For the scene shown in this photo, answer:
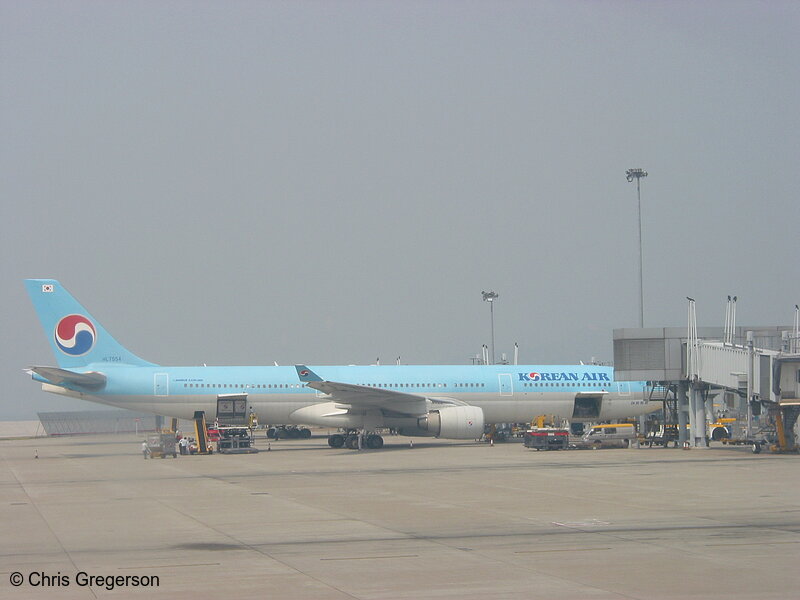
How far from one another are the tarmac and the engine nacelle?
11.0 meters

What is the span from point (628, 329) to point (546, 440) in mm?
5814

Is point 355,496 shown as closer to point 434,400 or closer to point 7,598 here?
point 7,598

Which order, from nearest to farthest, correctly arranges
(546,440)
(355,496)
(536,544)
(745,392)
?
(536,544) < (355,496) < (745,392) < (546,440)

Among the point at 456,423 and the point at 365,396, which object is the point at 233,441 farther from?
the point at 456,423

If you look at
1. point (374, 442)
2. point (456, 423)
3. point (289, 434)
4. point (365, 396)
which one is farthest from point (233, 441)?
point (289, 434)

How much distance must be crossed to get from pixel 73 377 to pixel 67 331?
2977 millimetres

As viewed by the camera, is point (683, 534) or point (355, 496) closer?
point (683, 534)

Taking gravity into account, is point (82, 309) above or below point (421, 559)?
above

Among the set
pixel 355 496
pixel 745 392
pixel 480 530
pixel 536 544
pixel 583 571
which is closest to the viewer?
pixel 583 571

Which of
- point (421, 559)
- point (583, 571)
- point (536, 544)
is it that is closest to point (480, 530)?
point (536, 544)

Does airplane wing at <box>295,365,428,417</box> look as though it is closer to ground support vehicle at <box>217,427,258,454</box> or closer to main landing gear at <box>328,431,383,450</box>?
main landing gear at <box>328,431,383,450</box>

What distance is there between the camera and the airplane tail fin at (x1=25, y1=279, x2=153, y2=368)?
45500 mm

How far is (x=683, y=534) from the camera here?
1591cm

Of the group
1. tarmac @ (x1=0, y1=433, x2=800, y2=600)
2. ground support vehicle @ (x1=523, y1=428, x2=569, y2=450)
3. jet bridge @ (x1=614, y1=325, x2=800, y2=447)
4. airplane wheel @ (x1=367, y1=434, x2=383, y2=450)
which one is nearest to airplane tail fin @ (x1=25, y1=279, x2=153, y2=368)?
airplane wheel @ (x1=367, y1=434, x2=383, y2=450)
